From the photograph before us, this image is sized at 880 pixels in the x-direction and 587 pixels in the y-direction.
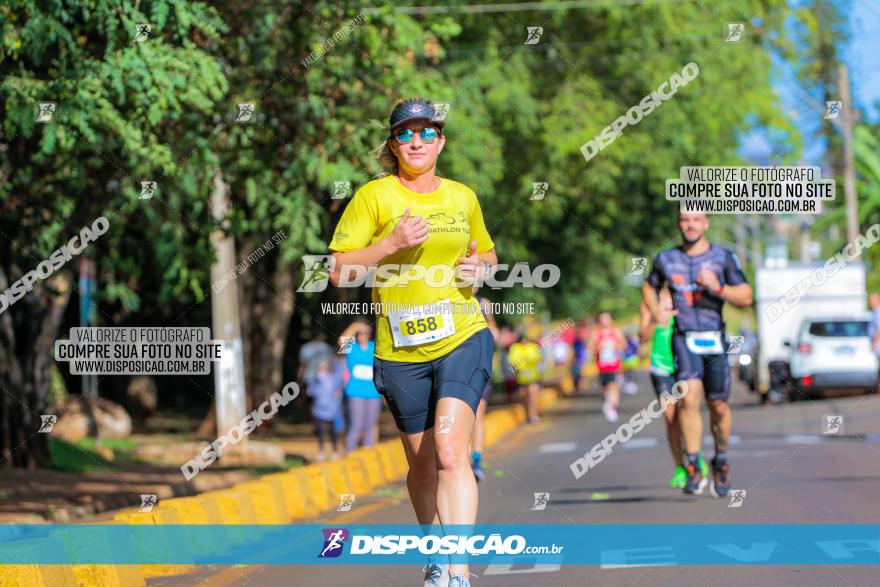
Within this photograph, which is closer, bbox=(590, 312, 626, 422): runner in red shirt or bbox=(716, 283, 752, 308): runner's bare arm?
bbox=(716, 283, 752, 308): runner's bare arm

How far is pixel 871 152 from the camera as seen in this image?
57.8 metres

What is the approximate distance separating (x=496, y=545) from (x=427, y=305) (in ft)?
9.05

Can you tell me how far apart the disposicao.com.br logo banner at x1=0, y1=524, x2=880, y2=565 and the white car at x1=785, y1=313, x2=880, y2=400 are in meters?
20.7

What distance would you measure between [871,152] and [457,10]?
3752cm

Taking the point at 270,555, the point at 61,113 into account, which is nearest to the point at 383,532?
the point at 270,555

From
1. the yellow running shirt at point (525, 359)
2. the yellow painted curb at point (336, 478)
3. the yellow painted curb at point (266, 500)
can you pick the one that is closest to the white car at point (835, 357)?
the yellow running shirt at point (525, 359)

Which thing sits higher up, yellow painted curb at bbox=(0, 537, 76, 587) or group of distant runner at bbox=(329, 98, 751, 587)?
group of distant runner at bbox=(329, 98, 751, 587)

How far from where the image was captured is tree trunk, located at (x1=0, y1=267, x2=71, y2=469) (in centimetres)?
1833

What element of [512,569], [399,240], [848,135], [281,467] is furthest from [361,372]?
[848,135]

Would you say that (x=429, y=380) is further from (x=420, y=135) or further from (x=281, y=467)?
(x=281, y=467)

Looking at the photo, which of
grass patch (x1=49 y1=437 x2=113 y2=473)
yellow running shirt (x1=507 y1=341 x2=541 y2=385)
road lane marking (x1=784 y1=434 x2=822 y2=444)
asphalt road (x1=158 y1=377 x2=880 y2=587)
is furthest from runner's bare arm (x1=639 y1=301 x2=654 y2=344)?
yellow running shirt (x1=507 y1=341 x2=541 y2=385)

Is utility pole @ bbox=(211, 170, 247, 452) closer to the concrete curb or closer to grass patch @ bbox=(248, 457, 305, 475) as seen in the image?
grass patch @ bbox=(248, 457, 305, 475)

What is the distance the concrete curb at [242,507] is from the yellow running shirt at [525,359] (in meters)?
6.71

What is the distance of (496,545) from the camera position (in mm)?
9117
